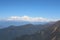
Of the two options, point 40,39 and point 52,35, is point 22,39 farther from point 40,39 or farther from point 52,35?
point 52,35

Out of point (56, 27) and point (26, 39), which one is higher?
point (56, 27)

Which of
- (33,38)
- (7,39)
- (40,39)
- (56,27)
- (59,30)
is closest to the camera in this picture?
(59,30)

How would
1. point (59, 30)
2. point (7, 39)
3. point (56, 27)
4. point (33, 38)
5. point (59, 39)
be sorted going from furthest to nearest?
point (7, 39) → point (33, 38) → point (56, 27) → point (59, 30) → point (59, 39)

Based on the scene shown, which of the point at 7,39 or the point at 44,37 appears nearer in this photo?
the point at 44,37

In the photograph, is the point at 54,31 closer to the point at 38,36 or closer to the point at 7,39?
the point at 38,36

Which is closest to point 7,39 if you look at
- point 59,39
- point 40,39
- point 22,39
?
point 22,39

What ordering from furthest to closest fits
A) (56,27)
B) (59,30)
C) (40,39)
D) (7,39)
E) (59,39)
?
(7,39), (40,39), (56,27), (59,30), (59,39)

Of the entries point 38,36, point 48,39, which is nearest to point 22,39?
point 38,36

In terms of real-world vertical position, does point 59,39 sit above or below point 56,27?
below

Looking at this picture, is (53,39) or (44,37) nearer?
(53,39)
